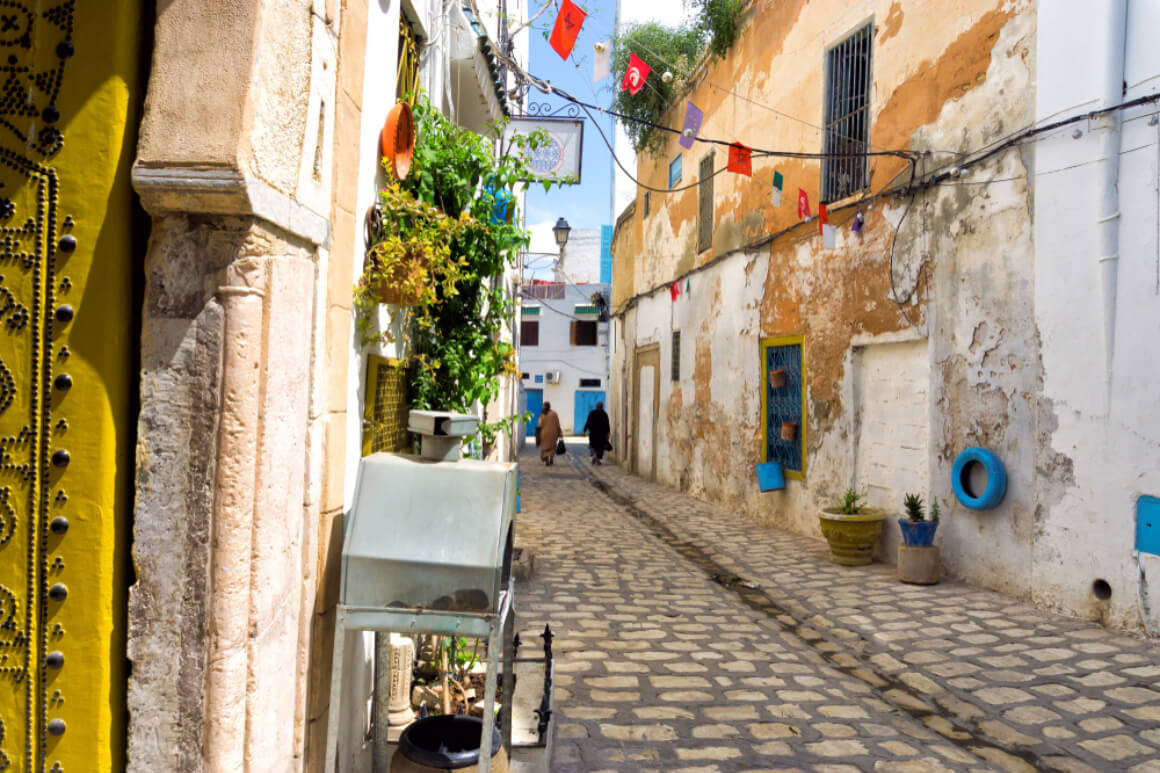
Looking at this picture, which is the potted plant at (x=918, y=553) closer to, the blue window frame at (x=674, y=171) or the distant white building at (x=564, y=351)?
the blue window frame at (x=674, y=171)

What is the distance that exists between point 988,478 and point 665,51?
1064cm

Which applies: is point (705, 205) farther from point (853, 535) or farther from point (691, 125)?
point (853, 535)

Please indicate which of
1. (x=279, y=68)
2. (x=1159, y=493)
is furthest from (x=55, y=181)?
(x=1159, y=493)

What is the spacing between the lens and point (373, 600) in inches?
→ 96.7

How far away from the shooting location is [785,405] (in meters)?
9.96

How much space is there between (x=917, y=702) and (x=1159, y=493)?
230 centimetres

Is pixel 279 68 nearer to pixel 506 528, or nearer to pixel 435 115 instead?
pixel 506 528

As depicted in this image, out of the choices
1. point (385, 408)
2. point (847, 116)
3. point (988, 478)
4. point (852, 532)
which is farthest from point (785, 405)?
point (385, 408)

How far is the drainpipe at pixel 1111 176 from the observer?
5.35m

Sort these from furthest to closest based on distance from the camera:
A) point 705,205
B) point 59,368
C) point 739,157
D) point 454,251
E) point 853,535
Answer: point 705,205, point 739,157, point 853,535, point 454,251, point 59,368

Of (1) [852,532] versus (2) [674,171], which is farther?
(2) [674,171]

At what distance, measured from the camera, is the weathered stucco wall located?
17.8ft

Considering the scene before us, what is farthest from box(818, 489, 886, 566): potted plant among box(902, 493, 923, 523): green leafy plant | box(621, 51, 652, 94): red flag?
box(621, 51, 652, 94): red flag

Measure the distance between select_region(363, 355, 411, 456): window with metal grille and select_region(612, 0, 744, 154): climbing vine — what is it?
1012 centimetres
